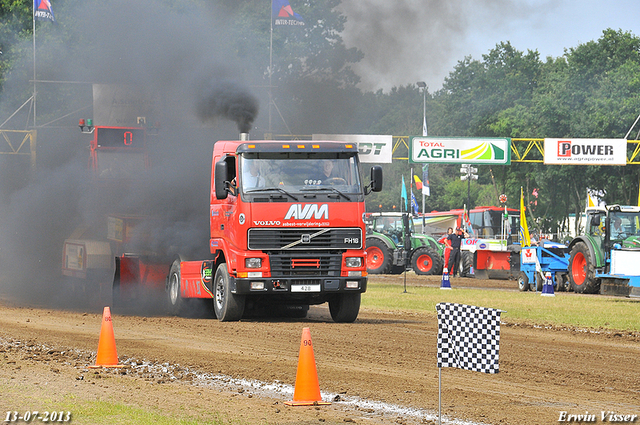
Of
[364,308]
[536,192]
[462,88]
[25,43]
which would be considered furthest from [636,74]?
[364,308]

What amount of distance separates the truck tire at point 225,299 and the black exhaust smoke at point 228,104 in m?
5.64

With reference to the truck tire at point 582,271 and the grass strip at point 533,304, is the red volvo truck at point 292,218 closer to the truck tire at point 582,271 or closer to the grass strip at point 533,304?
the grass strip at point 533,304

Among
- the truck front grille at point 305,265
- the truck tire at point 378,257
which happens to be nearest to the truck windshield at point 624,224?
the truck front grille at point 305,265

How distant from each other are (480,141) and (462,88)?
46324 mm

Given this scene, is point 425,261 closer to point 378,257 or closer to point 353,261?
point 378,257

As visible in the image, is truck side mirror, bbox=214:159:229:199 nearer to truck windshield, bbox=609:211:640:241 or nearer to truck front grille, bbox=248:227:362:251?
truck front grille, bbox=248:227:362:251

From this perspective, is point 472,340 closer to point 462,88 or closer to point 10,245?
point 10,245

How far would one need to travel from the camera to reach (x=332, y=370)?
9672mm

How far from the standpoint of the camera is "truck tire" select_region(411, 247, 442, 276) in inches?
1425

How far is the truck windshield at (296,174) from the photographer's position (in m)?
14.2

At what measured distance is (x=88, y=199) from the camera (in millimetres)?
20594

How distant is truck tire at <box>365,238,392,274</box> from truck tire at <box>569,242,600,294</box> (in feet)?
34.3

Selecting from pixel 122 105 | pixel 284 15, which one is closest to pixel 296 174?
pixel 122 105

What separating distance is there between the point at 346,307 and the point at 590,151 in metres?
25.4
